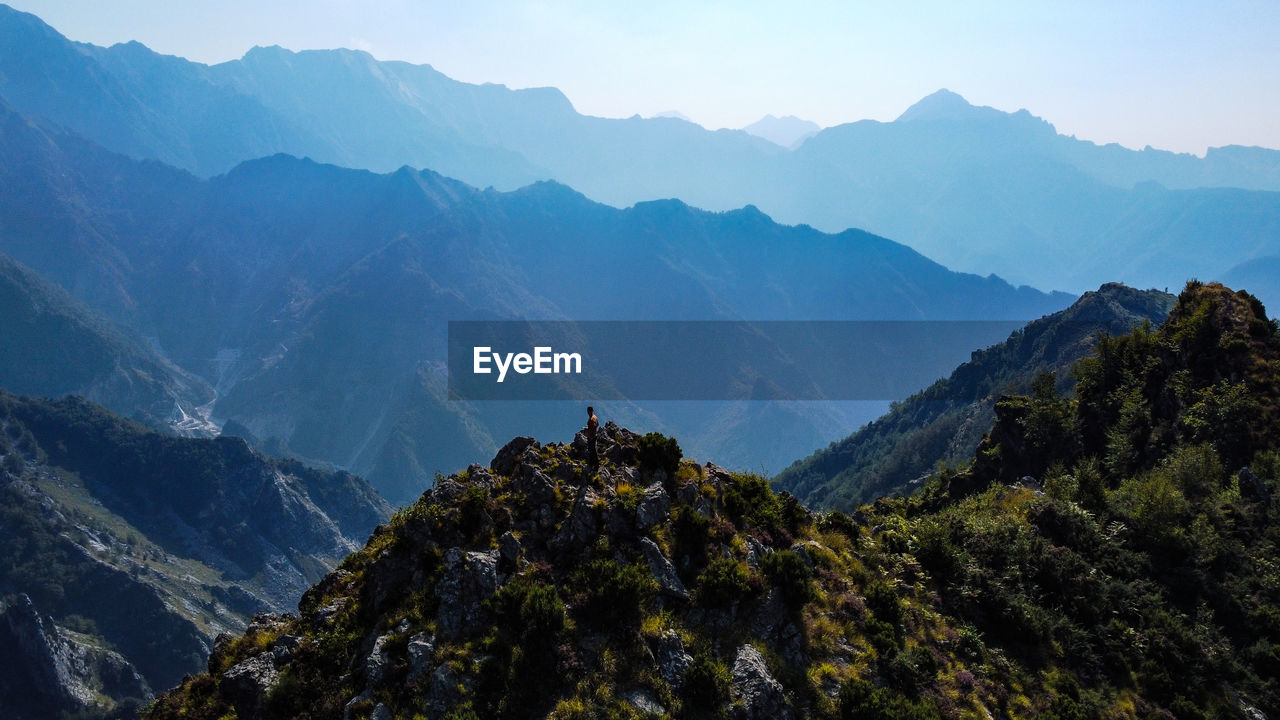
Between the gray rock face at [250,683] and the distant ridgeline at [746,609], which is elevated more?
the distant ridgeline at [746,609]

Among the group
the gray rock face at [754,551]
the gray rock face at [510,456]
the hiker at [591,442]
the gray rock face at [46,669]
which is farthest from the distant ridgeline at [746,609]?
the gray rock face at [46,669]

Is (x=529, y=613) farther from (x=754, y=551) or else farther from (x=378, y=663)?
(x=754, y=551)

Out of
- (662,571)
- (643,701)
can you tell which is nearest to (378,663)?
(643,701)

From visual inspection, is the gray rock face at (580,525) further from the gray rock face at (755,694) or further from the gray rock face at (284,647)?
the gray rock face at (284,647)

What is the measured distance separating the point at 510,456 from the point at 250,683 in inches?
494

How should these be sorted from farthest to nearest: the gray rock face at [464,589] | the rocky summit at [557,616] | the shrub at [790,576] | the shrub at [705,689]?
the shrub at [790,576], the gray rock face at [464,589], the rocky summit at [557,616], the shrub at [705,689]

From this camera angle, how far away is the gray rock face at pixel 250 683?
67.1 ft

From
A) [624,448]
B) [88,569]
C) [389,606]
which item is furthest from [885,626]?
[88,569]

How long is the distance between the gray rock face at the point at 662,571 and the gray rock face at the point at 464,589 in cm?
556

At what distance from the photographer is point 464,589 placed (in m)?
21.5

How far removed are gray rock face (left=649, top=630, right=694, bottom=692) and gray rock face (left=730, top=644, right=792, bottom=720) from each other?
1.63 meters

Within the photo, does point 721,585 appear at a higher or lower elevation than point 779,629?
higher

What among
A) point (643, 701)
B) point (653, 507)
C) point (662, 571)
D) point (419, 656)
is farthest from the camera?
point (653, 507)

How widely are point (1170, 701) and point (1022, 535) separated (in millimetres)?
8408
